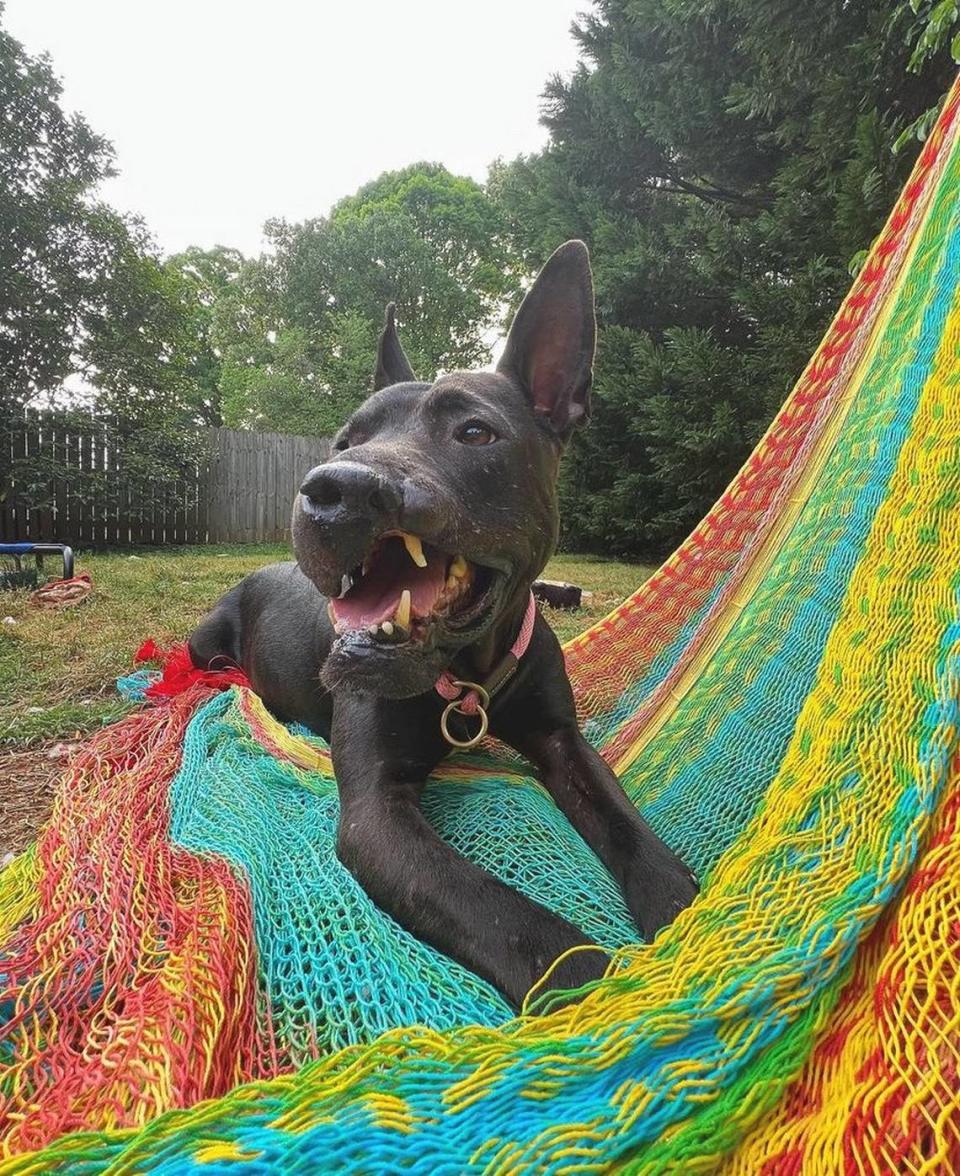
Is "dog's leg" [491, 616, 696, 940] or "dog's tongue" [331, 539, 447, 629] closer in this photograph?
"dog's leg" [491, 616, 696, 940]

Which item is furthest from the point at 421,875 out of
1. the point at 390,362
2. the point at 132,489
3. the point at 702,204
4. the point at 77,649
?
the point at 132,489

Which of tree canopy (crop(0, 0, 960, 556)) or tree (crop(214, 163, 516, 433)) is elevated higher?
tree (crop(214, 163, 516, 433))

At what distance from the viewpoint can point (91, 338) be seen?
41.8 ft

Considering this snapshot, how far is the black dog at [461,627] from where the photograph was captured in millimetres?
1309

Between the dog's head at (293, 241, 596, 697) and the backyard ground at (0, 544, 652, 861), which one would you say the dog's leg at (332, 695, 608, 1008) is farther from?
the backyard ground at (0, 544, 652, 861)

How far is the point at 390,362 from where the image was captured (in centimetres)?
270

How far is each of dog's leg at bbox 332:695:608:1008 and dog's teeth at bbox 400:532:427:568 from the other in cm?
44

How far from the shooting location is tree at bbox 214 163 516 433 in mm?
25078

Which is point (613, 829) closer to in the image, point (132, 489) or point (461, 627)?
point (461, 627)

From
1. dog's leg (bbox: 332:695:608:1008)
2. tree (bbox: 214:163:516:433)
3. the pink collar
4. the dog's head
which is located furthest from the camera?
tree (bbox: 214:163:516:433)

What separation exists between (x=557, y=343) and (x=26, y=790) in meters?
2.26

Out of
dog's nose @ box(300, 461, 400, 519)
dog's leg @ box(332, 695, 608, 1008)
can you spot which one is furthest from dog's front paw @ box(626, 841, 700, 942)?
dog's nose @ box(300, 461, 400, 519)

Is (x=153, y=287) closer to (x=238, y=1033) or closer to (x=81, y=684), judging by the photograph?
(x=81, y=684)

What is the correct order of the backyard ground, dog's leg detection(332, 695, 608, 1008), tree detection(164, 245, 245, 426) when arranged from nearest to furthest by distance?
dog's leg detection(332, 695, 608, 1008), the backyard ground, tree detection(164, 245, 245, 426)
